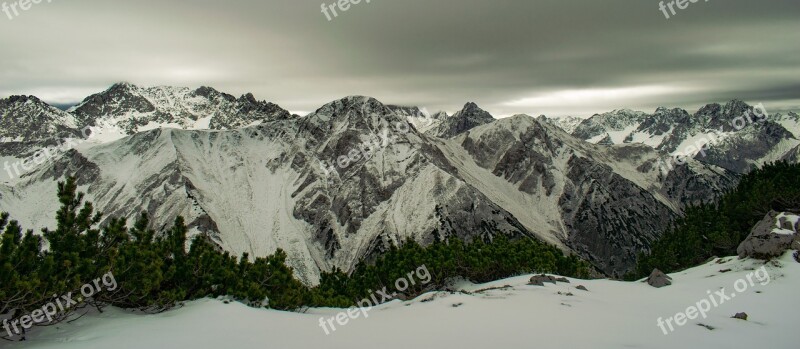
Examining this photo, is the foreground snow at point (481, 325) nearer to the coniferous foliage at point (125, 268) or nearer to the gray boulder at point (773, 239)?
the coniferous foliage at point (125, 268)

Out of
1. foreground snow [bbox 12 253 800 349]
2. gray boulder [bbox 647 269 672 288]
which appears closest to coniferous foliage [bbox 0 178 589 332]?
foreground snow [bbox 12 253 800 349]

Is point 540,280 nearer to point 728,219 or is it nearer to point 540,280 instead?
point 540,280

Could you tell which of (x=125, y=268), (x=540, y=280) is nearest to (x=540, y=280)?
(x=540, y=280)

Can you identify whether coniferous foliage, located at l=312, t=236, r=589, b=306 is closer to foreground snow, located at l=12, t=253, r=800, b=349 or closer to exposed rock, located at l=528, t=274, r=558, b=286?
exposed rock, located at l=528, t=274, r=558, b=286

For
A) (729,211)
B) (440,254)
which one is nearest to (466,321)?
(440,254)

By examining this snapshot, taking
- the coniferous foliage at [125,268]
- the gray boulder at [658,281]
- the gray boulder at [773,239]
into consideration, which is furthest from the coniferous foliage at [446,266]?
the gray boulder at [773,239]

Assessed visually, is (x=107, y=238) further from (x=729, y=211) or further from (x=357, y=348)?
(x=729, y=211)
